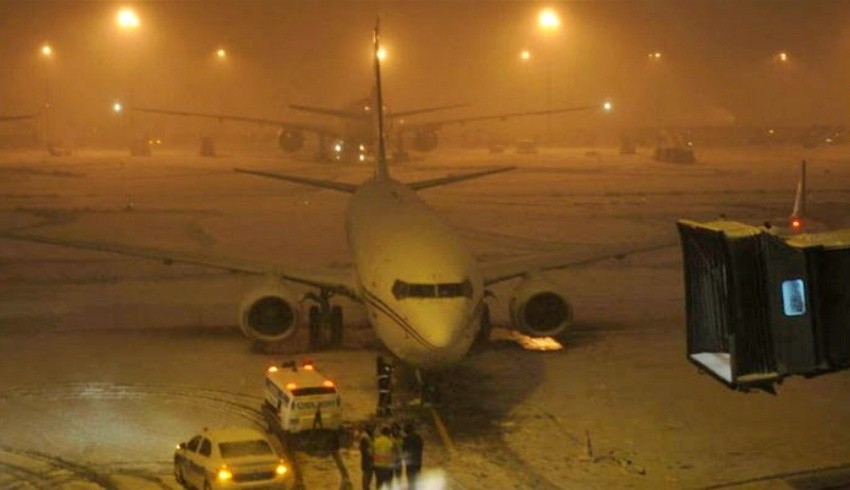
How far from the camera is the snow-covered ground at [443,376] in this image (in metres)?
22.9

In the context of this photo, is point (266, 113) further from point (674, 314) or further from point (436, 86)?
point (674, 314)

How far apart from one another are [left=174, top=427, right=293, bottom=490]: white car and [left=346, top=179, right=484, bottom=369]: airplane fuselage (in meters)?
5.45

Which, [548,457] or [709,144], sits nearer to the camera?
[548,457]

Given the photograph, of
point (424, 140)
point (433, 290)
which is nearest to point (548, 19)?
point (424, 140)

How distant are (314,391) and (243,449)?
3348 mm

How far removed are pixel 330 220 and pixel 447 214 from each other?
7072 mm

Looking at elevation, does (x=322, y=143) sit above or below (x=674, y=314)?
above

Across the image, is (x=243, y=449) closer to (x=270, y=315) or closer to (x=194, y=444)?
(x=194, y=444)

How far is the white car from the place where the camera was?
67.2 feet

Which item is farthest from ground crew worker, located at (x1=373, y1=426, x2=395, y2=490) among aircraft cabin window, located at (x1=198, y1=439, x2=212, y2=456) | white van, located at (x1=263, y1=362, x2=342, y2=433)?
white van, located at (x1=263, y1=362, x2=342, y2=433)

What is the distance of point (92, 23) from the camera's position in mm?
175375

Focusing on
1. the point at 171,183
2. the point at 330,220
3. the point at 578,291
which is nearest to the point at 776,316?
the point at 578,291

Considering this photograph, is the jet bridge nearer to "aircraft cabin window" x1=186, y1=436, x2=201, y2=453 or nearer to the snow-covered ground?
the snow-covered ground

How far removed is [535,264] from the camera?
35.0 metres
